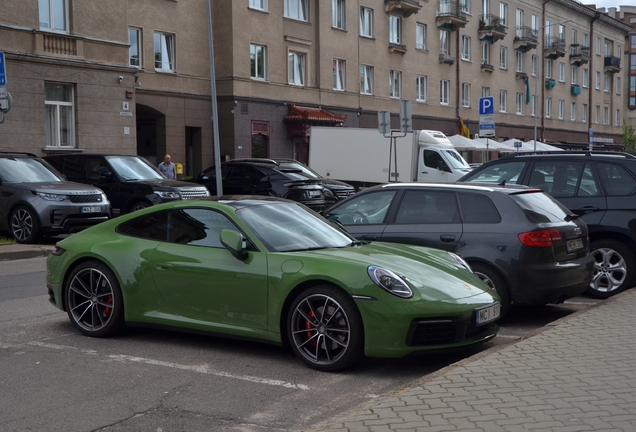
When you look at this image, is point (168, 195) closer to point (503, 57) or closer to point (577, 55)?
point (503, 57)

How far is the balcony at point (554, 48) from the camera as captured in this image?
6244 cm

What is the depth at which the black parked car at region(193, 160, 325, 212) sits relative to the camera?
72.6ft

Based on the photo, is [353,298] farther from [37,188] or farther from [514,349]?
[37,188]

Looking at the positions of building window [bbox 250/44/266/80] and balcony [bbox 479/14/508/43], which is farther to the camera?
balcony [bbox 479/14/508/43]

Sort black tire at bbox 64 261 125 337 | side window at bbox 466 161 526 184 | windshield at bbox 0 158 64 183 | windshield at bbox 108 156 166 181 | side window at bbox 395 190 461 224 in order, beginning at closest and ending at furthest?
black tire at bbox 64 261 125 337 < side window at bbox 395 190 461 224 < side window at bbox 466 161 526 184 < windshield at bbox 0 158 64 183 < windshield at bbox 108 156 166 181

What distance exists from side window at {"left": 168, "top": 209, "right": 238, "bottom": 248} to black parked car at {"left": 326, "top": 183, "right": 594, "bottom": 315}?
245 centimetres

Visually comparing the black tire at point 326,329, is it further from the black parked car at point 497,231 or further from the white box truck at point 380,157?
the white box truck at point 380,157

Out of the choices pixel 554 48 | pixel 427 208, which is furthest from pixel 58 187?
pixel 554 48

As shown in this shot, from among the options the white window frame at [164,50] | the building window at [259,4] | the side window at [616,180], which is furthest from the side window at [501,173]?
the building window at [259,4]

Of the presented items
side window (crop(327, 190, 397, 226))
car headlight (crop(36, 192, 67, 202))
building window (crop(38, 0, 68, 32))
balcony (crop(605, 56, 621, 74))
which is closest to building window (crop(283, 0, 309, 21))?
building window (crop(38, 0, 68, 32))

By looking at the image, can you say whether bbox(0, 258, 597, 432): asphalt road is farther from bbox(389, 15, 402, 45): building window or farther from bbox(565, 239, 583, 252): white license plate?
bbox(389, 15, 402, 45): building window

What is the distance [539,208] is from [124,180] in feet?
41.2

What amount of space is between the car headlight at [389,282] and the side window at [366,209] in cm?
289

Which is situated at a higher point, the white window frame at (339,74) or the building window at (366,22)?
the building window at (366,22)
